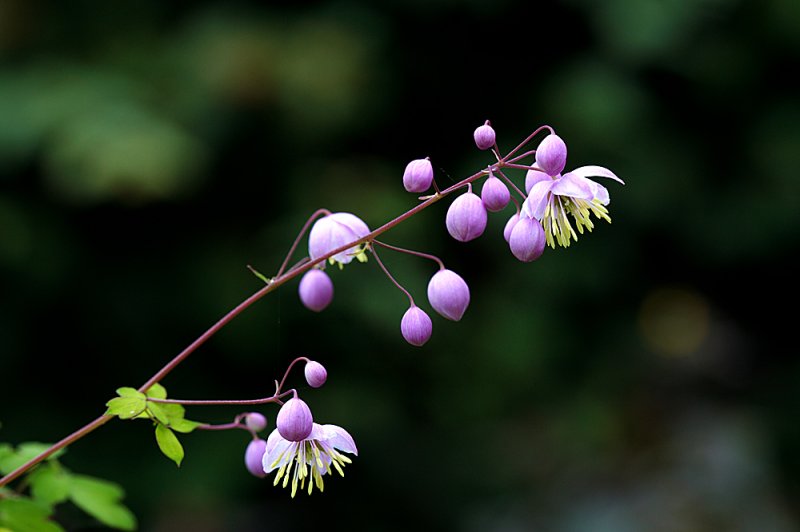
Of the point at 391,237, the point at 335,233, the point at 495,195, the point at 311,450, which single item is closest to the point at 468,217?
the point at 495,195

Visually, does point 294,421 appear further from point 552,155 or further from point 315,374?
point 552,155

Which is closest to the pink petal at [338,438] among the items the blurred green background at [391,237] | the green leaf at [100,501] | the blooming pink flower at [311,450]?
the blooming pink flower at [311,450]

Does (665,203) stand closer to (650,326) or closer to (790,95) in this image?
(790,95)

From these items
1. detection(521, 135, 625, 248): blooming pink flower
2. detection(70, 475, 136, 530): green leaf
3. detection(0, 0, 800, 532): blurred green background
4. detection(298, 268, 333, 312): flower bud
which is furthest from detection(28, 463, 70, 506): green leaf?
detection(0, 0, 800, 532): blurred green background

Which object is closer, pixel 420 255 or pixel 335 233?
pixel 420 255

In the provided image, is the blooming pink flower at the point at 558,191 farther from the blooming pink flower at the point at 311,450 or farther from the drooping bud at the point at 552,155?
the blooming pink flower at the point at 311,450

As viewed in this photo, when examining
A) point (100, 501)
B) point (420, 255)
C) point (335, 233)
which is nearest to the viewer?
point (420, 255)
